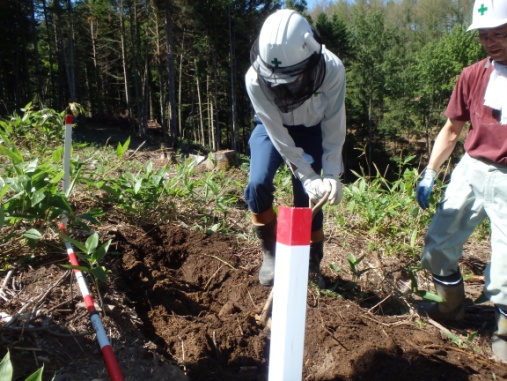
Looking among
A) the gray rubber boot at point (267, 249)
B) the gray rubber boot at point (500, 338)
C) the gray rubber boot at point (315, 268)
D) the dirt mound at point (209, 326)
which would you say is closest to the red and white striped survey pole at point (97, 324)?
the dirt mound at point (209, 326)

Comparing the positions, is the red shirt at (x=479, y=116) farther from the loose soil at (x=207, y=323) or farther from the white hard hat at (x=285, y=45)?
the loose soil at (x=207, y=323)

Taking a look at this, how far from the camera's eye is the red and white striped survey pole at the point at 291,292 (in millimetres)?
977

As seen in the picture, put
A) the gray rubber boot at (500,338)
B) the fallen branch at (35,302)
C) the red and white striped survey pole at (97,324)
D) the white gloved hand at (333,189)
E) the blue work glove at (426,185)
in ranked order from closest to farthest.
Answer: the red and white striped survey pole at (97,324) → the fallen branch at (35,302) → the gray rubber boot at (500,338) → the white gloved hand at (333,189) → the blue work glove at (426,185)

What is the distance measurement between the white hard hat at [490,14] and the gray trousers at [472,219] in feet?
1.96

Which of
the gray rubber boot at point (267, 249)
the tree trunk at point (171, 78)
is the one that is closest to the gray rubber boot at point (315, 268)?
the gray rubber boot at point (267, 249)

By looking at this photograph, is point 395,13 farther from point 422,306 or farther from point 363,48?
point 422,306

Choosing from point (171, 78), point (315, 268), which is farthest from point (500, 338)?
point (171, 78)

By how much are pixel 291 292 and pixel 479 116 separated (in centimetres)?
162

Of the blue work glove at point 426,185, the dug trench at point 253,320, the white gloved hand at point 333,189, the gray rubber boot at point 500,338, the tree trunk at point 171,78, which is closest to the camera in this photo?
the dug trench at point 253,320

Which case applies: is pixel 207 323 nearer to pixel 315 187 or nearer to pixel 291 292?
pixel 315 187

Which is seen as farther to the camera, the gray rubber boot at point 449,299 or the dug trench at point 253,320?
the gray rubber boot at point 449,299

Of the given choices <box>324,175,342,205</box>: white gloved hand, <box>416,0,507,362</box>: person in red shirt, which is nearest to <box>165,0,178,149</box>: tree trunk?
<box>324,175,342,205</box>: white gloved hand

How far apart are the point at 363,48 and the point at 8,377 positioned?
1465 inches

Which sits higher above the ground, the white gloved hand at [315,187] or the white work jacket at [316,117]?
Answer: the white work jacket at [316,117]
